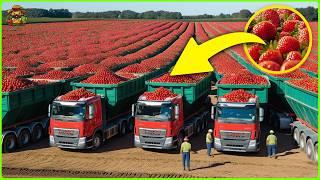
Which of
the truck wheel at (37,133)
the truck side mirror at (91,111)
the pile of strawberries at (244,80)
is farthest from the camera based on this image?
the pile of strawberries at (244,80)

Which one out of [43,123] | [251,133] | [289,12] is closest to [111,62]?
[43,123]

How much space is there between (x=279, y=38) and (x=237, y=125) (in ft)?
17.8

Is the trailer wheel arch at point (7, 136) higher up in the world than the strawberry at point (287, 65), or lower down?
A: lower down

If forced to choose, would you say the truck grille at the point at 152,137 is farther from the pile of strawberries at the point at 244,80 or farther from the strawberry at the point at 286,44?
the strawberry at the point at 286,44

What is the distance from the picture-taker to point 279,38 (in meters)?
13.7

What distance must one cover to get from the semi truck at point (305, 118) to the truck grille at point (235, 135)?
2.61 m

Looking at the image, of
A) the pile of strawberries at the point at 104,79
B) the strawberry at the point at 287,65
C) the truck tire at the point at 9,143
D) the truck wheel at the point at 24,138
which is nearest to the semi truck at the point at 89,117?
the pile of strawberries at the point at 104,79

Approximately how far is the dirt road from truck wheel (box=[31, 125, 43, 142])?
1.76 ft

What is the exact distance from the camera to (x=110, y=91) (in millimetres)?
Result: 20922

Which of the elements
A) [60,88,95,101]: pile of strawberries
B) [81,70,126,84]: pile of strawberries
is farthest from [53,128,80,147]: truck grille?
[81,70,126,84]: pile of strawberries

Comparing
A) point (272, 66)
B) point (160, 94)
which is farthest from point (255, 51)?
point (160, 94)

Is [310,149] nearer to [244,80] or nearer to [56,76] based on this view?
[244,80]

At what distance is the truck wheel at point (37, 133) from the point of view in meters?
20.8

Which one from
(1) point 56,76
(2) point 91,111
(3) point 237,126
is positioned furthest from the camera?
(1) point 56,76
